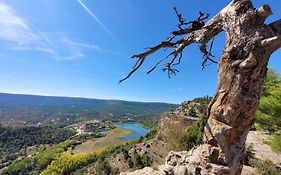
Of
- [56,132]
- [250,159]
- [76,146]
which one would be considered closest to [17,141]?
[56,132]

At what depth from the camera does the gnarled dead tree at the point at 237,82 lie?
2176 millimetres

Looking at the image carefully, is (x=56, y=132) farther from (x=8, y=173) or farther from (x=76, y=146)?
(x=8, y=173)

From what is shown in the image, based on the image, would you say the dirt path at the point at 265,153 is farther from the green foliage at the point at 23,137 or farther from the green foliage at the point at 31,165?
the green foliage at the point at 23,137

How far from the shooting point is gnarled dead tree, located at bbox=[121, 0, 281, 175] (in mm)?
2176

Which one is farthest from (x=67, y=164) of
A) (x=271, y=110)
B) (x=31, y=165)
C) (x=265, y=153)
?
(x=271, y=110)

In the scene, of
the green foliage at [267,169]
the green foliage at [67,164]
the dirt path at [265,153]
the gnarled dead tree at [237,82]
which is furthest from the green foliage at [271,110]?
the green foliage at [67,164]

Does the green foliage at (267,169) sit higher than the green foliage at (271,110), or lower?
lower

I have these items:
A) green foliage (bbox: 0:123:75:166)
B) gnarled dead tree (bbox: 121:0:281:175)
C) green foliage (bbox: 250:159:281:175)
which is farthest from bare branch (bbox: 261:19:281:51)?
A: green foliage (bbox: 0:123:75:166)

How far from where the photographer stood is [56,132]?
133 m

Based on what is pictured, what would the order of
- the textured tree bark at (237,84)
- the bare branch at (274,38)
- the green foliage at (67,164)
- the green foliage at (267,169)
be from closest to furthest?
1. the bare branch at (274,38)
2. the textured tree bark at (237,84)
3. the green foliage at (267,169)
4. the green foliage at (67,164)

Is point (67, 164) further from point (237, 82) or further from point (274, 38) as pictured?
point (274, 38)

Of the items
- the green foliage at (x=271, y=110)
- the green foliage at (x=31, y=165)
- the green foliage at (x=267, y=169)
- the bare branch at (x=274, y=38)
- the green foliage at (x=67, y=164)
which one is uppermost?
the bare branch at (x=274, y=38)

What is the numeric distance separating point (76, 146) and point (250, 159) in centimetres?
9619

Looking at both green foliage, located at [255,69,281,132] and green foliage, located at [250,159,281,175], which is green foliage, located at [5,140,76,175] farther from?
green foliage, located at [255,69,281,132]
